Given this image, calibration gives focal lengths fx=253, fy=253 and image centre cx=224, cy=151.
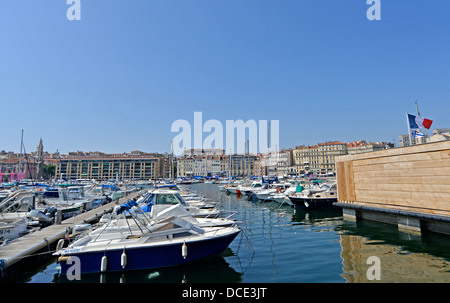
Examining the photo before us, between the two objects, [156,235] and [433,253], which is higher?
[156,235]

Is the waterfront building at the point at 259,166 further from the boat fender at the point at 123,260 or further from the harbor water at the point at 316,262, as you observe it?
the boat fender at the point at 123,260

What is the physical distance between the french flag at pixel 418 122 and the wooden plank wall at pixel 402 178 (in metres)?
3.78

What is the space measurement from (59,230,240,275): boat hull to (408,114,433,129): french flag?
56.2ft

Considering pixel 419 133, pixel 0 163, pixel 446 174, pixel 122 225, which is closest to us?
pixel 446 174

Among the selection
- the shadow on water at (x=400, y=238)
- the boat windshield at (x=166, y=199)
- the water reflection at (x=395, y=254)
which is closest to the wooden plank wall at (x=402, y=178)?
the shadow on water at (x=400, y=238)

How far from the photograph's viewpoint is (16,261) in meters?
10.7

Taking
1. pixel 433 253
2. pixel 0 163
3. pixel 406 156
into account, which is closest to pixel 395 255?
pixel 433 253

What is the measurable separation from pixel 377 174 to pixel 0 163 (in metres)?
189

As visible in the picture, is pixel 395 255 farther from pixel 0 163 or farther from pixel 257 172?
pixel 0 163

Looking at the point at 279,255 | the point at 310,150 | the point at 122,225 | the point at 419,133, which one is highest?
the point at 310,150

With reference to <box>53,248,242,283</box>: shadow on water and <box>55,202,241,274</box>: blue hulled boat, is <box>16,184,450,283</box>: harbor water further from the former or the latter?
<box>55,202,241,274</box>: blue hulled boat

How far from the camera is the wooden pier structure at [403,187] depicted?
1314 centimetres

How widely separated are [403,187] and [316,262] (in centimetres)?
874

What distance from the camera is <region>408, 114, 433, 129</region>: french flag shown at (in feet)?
57.8
